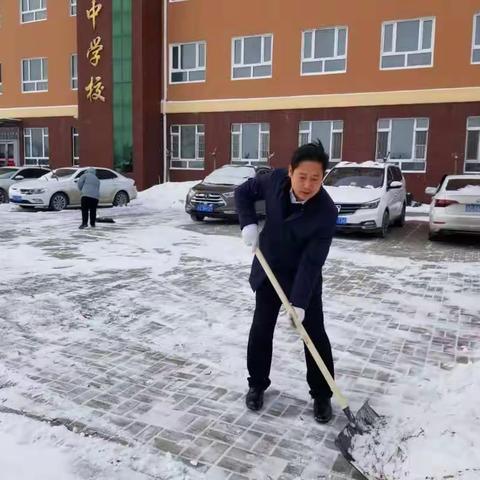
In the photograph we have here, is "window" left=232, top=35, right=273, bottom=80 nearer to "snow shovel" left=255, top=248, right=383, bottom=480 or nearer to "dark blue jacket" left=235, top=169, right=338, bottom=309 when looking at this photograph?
"dark blue jacket" left=235, top=169, right=338, bottom=309

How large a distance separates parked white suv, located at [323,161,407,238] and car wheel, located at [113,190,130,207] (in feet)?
25.3

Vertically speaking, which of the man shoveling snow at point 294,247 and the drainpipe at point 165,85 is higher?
the drainpipe at point 165,85

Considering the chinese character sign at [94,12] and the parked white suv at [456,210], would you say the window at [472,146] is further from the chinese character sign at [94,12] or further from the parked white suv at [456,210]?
the chinese character sign at [94,12]

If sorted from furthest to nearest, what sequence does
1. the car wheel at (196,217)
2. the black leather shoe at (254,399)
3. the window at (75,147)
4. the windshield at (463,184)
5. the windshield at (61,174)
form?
the window at (75,147)
the windshield at (61,174)
the car wheel at (196,217)
the windshield at (463,184)
the black leather shoe at (254,399)

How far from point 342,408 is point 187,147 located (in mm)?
20135

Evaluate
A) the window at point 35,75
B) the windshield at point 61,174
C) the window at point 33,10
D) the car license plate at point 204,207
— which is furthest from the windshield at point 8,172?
the window at point 33,10

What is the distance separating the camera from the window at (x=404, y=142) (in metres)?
18.8

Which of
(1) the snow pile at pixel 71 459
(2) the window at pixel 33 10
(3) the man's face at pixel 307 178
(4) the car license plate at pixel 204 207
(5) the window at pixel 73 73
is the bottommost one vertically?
(1) the snow pile at pixel 71 459

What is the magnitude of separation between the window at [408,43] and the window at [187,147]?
756 cm

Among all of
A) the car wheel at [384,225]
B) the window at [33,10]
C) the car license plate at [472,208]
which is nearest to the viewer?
the car license plate at [472,208]

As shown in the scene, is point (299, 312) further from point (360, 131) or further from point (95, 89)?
point (95, 89)

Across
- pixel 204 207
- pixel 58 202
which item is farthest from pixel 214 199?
pixel 58 202

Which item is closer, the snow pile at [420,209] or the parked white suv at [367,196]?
the parked white suv at [367,196]

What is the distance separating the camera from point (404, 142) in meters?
19.1
